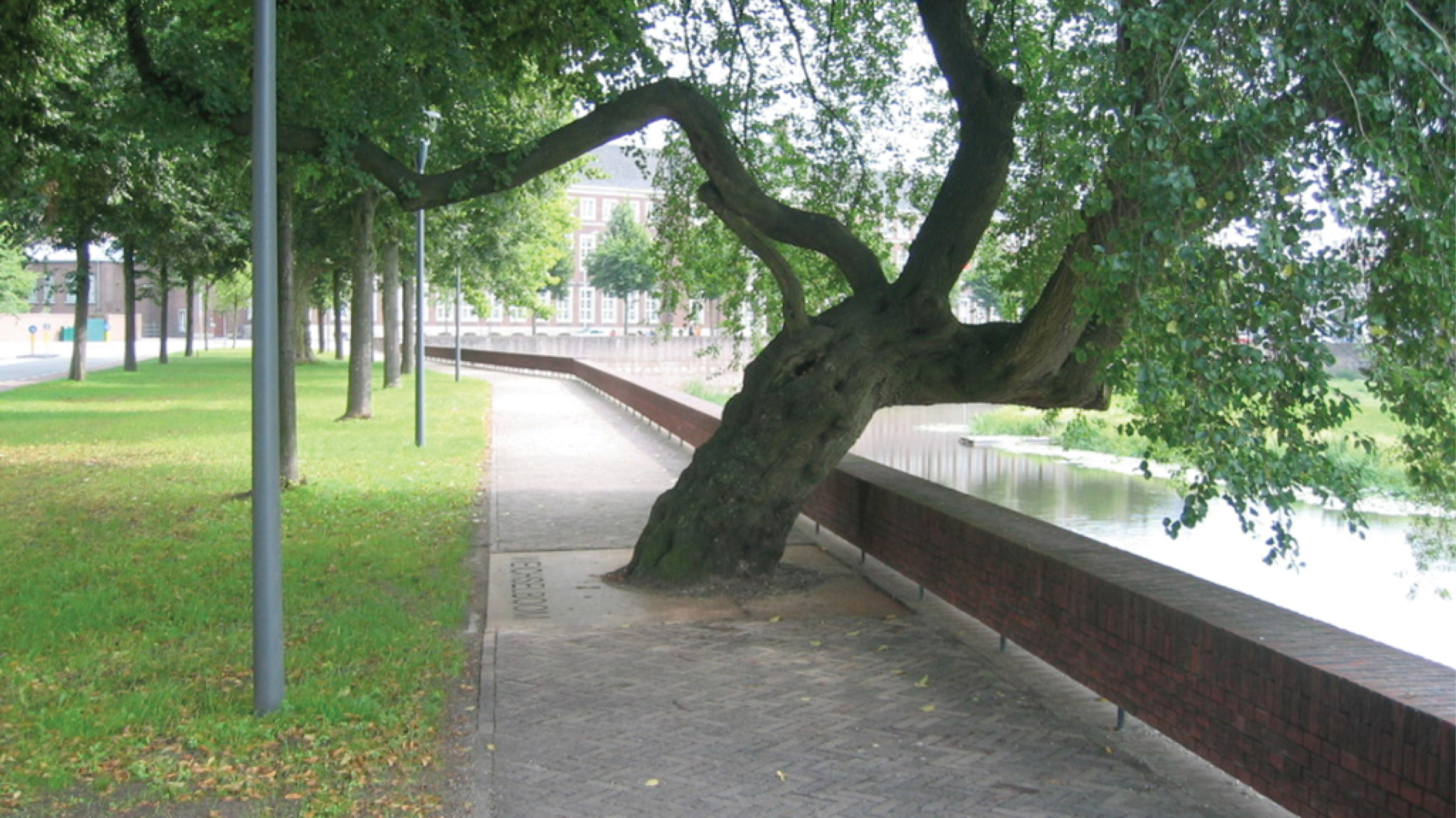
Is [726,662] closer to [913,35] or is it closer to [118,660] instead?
[118,660]

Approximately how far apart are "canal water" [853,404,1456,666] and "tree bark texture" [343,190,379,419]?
9.32m

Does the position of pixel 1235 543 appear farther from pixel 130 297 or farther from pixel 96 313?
pixel 96 313

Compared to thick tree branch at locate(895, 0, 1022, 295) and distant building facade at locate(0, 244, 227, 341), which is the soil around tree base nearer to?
thick tree branch at locate(895, 0, 1022, 295)

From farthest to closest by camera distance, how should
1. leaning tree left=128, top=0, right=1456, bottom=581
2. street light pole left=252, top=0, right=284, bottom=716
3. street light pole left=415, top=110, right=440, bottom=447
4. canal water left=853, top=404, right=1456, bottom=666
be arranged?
street light pole left=415, top=110, right=440, bottom=447 < canal water left=853, top=404, right=1456, bottom=666 < street light pole left=252, top=0, right=284, bottom=716 < leaning tree left=128, top=0, right=1456, bottom=581

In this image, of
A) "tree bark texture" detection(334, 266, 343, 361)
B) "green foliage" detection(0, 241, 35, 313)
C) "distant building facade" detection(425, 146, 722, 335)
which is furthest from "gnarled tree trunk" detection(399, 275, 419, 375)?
"distant building facade" detection(425, 146, 722, 335)

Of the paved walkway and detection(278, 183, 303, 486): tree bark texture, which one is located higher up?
detection(278, 183, 303, 486): tree bark texture

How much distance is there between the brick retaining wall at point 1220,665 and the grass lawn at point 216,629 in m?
3.04

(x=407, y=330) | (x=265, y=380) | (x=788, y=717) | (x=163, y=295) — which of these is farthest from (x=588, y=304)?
(x=788, y=717)

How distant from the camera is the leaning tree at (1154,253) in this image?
201 inches

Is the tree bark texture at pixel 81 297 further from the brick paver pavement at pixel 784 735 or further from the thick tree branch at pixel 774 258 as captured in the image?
the brick paver pavement at pixel 784 735

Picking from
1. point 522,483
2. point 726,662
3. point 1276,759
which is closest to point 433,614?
point 726,662

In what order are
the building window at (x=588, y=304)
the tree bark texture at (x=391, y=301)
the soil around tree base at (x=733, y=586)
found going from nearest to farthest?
the soil around tree base at (x=733, y=586), the tree bark texture at (x=391, y=301), the building window at (x=588, y=304)

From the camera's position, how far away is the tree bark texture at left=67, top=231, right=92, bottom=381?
1265 inches

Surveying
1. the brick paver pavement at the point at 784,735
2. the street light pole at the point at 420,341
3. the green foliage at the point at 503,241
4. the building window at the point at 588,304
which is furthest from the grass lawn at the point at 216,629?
the building window at the point at 588,304
